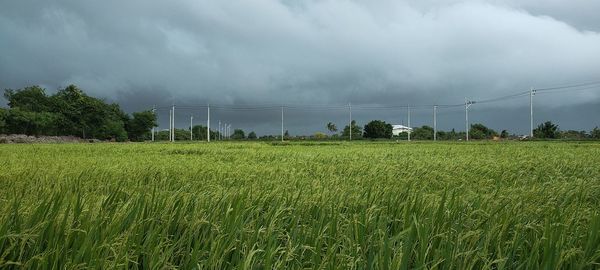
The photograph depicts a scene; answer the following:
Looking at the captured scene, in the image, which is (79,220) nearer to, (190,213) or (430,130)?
(190,213)

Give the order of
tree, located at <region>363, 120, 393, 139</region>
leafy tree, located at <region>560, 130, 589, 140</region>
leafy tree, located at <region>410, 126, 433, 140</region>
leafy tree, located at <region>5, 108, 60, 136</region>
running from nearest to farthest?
leafy tree, located at <region>5, 108, 60, 136</region>
leafy tree, located at <region>560, 130, 589, 140</region>
tree, located at <region>363, 120, 393, 139</region>
leafy tree, located at <region>410, 126, 433, 140</region>

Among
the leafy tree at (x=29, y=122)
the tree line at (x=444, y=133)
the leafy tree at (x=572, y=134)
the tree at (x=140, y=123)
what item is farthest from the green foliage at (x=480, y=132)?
the leafy tree at (x=29, y=122)

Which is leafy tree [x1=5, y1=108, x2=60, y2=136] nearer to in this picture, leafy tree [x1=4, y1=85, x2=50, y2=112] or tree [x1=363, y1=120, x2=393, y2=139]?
leafy tree [x1=4, y1=85, x2=50, y2=112]

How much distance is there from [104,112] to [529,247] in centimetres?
7360

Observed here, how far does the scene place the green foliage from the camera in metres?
89.4

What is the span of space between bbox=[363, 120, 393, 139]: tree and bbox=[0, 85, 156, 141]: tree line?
44.8 meters

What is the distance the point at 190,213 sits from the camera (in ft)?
9.85

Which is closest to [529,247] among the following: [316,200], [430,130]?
[316,200]

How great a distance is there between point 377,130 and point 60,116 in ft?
180

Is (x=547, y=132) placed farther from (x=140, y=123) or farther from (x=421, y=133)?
(x=140, y=123)

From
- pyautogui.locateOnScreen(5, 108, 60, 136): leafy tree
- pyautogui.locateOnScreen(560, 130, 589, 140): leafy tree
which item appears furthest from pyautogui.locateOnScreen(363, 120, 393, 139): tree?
pyautogui.locateOnScreen(5, 108, 60, 136): leafy tree

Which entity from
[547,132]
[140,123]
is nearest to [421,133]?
[547,132]

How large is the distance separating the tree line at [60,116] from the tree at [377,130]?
147ft

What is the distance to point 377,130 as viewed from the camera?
8606cm
